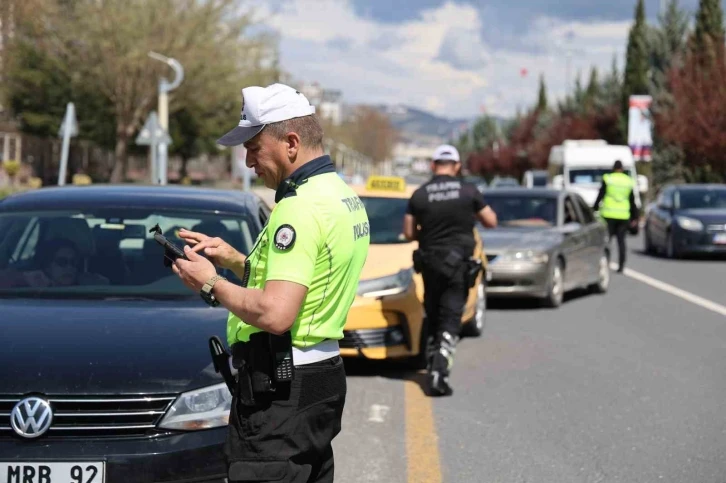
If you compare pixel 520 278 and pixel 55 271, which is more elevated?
pixel 55 271

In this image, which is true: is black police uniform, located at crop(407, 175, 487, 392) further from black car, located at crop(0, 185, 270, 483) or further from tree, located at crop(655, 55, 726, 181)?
tree, located at crop(655, 55, 726, 181)

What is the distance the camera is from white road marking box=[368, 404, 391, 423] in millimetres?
7520

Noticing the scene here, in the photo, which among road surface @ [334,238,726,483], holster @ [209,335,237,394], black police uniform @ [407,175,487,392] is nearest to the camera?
holster @ [209,335,237,394]

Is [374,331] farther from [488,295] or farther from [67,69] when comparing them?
[67,69]

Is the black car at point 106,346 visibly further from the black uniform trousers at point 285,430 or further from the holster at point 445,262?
the holster at point 445,262

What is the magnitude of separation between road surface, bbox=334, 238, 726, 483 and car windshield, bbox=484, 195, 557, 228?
241 centimetres

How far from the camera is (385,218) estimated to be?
37.1 ft

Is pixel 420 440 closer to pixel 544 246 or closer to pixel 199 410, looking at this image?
pixel 199 410

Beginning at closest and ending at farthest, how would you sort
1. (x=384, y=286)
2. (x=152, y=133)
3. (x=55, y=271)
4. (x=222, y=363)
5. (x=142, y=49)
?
(x=222, y=363) < (x=55, y=271) < (x=384, y=286) < (x=152, y=133) < (x=142, y=49)

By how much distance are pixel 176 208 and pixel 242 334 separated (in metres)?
3.13

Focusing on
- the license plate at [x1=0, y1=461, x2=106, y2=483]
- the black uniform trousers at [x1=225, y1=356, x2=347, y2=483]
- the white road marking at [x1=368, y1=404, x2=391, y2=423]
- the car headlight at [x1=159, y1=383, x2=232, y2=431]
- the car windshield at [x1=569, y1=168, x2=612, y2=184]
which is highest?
the black uniform trousers at [x1=225, y1=356, x2=347, y2=483]

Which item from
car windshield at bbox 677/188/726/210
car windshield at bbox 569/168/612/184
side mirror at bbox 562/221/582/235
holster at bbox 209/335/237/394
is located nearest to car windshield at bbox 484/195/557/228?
side mirror at bbox 562/221/582/235

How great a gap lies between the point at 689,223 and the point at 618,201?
4992 millimetres

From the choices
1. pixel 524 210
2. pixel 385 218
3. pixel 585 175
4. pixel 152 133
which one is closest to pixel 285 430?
pixel 385 218
